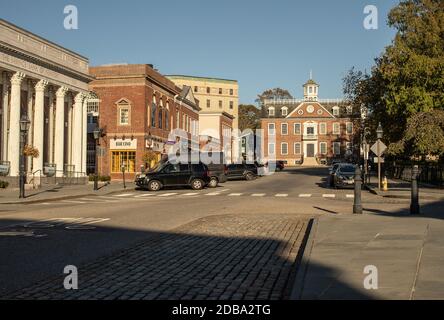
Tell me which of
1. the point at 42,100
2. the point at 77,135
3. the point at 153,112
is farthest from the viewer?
the point at 153,112

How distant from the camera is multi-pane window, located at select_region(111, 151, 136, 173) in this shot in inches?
2024

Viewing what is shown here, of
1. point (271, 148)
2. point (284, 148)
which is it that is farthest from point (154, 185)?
point (271, 148)

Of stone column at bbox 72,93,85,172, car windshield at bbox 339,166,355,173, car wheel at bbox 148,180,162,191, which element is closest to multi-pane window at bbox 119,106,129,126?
stone column at bbox 72,93,85,172

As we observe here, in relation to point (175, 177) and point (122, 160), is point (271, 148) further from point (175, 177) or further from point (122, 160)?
point (175, 177)

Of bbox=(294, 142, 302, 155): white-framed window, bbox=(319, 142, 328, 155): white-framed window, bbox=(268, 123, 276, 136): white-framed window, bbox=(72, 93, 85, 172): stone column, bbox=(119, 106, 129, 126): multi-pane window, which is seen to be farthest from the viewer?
bbox=(268, 123, 276, 136): white-framed window

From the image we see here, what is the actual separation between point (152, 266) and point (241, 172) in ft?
136

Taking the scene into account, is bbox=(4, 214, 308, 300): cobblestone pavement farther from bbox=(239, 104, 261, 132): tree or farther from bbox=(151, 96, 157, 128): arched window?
bbox=(239, 104, 261, 132): tree

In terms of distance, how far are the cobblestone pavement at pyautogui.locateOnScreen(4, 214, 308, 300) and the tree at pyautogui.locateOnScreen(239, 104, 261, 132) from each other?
11506 cm

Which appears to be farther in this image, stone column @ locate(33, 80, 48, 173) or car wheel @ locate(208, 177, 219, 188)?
stone column @ locate(33, 80, 48, 173)

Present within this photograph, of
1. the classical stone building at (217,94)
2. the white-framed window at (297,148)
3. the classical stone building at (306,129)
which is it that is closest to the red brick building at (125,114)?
the classical stone building at (217,94)

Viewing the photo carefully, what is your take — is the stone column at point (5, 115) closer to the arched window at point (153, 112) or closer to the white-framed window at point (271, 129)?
the arched window at point (153, 112)

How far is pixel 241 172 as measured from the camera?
5016cm

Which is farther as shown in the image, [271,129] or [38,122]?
[271,129]

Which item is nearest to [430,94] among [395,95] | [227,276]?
[395,95]
